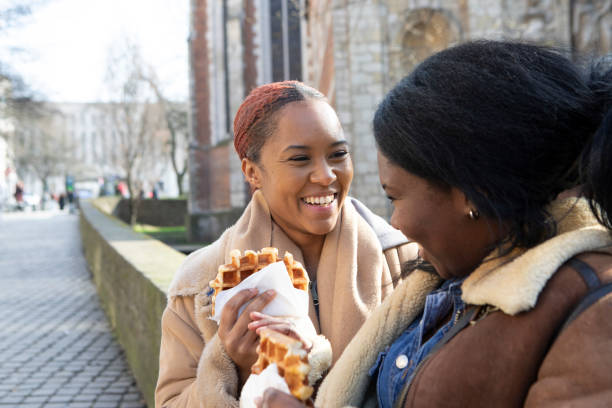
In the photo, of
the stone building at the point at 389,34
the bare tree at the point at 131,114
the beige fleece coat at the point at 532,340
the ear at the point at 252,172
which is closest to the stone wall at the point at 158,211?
the bare tree at the point at 131,114

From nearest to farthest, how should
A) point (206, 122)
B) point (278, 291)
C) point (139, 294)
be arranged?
point (278, 291), point (139, 294), point (206, 122)

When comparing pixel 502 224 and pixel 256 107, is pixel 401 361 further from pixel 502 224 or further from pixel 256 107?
pixel 256 107

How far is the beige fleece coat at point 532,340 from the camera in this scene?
3.82 feet

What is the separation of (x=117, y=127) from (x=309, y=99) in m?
24.0

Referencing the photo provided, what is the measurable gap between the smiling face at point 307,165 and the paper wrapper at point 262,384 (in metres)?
0.82

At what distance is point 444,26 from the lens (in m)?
14.4

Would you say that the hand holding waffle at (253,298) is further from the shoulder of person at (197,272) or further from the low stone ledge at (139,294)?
the low stone ledge at (139,294)

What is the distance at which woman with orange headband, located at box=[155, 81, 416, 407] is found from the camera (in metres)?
2.23

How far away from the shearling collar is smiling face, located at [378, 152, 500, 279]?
78 millimetres

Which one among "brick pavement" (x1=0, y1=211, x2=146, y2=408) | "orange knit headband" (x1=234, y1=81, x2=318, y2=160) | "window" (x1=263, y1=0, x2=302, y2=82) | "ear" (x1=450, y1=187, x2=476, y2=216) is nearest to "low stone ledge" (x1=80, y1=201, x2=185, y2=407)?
"brick pavement" (x1=0, y1=211, x2=146, y2=408)

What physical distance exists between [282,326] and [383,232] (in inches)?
35.9

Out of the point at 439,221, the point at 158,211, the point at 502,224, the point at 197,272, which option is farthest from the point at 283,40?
the point at 502,224

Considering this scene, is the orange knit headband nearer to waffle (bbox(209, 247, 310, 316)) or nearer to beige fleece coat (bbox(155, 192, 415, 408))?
beige fleece coat (bbox(155, 192, 415, 408))

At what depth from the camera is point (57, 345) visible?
7953mm
